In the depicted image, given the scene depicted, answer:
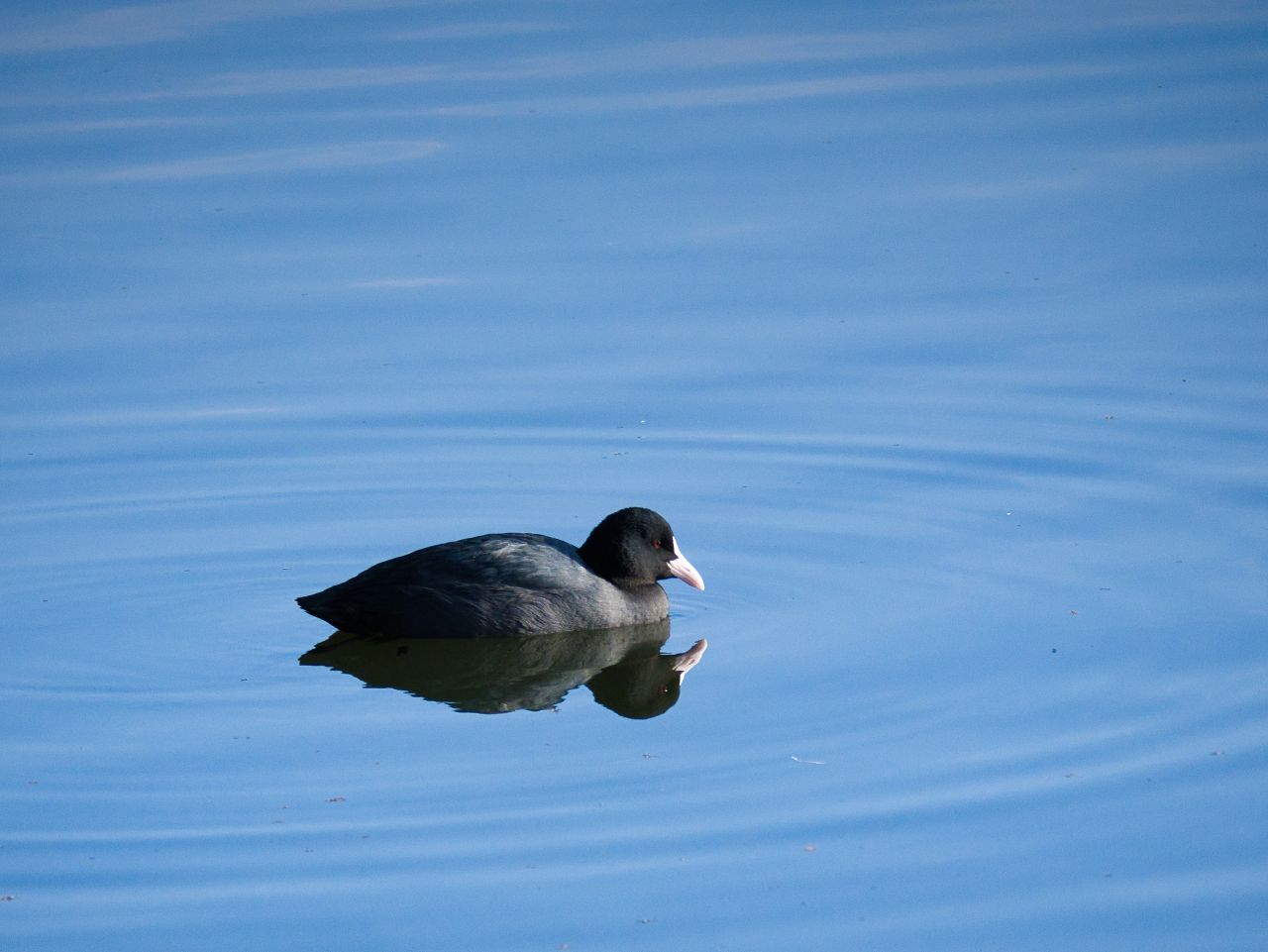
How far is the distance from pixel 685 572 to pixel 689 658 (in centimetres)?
70

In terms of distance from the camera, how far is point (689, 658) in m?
9.56

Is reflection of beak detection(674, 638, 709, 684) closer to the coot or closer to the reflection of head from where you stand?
the reflection of head

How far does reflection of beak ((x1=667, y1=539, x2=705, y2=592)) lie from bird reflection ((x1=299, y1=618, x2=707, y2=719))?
254 millimetres

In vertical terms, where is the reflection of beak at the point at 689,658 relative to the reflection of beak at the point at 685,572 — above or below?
below

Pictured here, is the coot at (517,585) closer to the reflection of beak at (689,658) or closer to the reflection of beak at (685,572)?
the reflection of beak at (685,572)

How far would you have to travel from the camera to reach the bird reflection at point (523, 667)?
911 cm

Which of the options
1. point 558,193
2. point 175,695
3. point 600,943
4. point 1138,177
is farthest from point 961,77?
point 600,943

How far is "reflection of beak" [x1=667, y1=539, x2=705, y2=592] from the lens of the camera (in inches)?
399

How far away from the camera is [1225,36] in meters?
19.7

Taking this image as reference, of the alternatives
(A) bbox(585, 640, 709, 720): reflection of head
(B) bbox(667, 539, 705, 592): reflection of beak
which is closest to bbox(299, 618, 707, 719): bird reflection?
(A) bbox(585, 640, 709, 720): reflection of head

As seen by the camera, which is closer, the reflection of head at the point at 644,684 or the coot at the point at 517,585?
the reflection of head at the point at 644,684

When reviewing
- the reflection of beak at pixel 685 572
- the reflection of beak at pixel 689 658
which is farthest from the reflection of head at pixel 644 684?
the reflection of beak at pixel 685 572

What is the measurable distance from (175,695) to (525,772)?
5.77 ft

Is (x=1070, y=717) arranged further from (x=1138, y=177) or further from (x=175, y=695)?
(x=1138, y=177)
